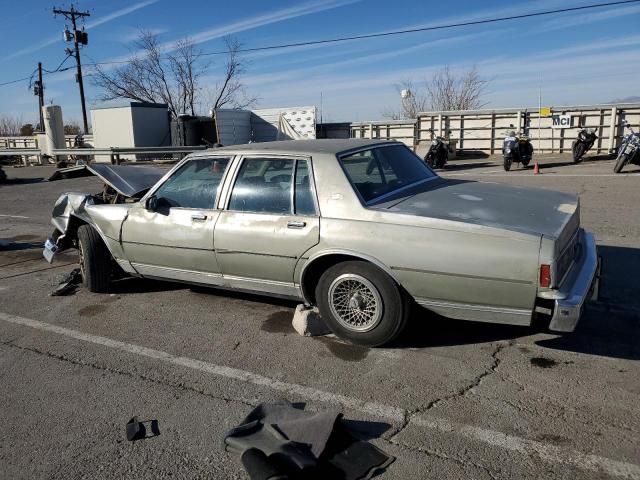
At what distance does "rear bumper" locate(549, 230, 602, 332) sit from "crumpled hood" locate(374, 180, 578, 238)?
0.36 meters

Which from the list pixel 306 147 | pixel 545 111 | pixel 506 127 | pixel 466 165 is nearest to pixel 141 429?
pixel 306 147

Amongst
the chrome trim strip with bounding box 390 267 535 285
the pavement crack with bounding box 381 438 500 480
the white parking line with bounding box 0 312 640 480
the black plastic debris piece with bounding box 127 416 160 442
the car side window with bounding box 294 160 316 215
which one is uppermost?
the car side window with bounding box 294 160 316 215

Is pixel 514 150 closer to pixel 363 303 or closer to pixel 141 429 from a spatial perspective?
pixel 363 303

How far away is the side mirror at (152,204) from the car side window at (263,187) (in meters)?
0.83

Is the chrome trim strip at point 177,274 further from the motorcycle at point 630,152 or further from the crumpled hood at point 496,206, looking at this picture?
the motorcycle at point 630,152

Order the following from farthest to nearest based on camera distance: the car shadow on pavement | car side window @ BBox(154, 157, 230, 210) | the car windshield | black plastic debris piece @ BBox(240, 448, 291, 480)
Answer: the car shadow on pavement, car side window @ BBox(154, 157, 230, 210), the car windshield, black plastic debris piece @ BBox(240, 448, 291, 480)

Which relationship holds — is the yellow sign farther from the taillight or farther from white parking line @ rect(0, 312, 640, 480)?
white parking line @ rect(0, 312, 640, 480)

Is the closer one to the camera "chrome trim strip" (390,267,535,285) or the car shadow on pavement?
"chrome trim strip" (390,267,535,285)

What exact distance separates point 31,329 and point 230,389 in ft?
7.87

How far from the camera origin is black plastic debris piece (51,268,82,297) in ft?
19.4

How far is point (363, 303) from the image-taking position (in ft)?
13.2

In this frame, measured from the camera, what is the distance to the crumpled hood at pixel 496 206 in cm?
365

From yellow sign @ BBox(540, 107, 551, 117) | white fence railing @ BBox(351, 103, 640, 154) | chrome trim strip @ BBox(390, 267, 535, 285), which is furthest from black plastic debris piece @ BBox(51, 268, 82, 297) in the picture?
yellow sign @ BBox(540, 107, 551, 117)

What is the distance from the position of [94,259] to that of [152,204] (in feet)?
3.68
